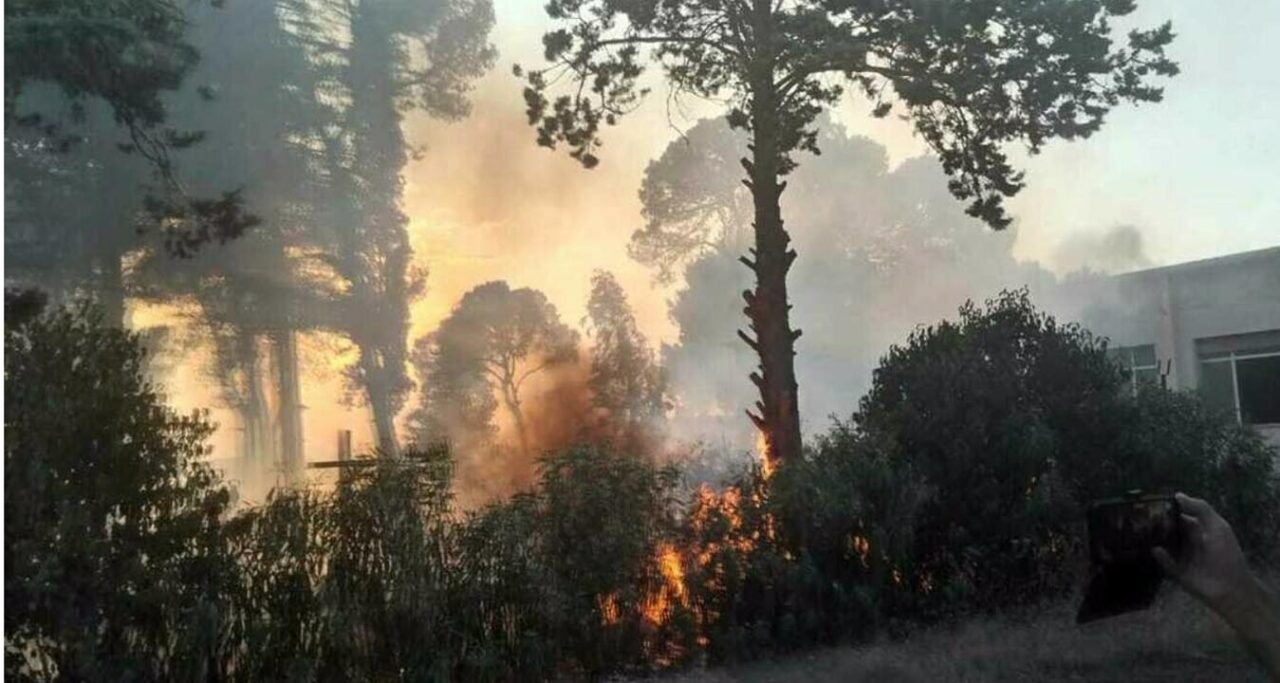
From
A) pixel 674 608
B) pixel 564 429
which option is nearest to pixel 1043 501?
pixel 674 608

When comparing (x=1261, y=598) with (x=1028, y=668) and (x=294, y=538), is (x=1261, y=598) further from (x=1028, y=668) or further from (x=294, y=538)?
(x=294, y=538)

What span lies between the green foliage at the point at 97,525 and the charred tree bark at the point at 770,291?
20.4 ft

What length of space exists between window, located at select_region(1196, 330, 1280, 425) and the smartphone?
11.3m

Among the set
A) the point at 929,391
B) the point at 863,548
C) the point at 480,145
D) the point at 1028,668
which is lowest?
the point at 1028,668

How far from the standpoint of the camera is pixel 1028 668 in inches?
279

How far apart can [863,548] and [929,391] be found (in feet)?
6.58

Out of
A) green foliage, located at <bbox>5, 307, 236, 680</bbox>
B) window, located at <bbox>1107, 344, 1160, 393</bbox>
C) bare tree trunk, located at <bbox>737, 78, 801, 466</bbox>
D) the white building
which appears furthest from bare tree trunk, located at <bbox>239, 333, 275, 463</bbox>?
the white building

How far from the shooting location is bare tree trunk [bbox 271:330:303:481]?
8.29m

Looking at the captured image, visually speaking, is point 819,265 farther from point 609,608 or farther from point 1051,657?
point 609,608

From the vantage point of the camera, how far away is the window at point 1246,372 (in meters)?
14.1

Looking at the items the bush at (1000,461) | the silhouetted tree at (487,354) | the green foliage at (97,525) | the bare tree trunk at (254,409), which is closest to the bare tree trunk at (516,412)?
the silhouetted tree at (487,354)

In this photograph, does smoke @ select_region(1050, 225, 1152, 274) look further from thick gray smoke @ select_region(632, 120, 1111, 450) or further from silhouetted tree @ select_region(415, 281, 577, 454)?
silhouetted tree @ select_region(415, 281, 577, 454)

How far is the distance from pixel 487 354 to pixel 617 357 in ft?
5.23

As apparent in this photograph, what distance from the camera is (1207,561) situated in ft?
10.0
